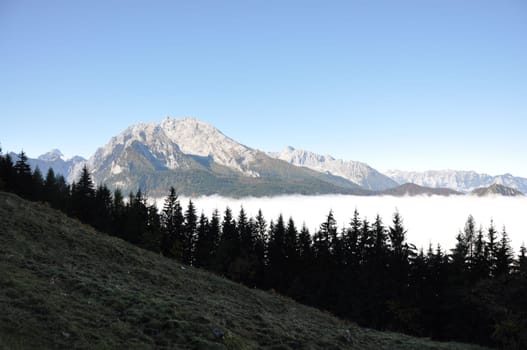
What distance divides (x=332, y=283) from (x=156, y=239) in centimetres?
3689

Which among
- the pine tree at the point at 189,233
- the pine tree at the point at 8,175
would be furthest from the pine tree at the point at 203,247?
the pine tree at the point at 8,175

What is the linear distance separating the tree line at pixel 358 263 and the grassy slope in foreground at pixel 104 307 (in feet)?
58.9

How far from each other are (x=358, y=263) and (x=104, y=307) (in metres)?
54.4

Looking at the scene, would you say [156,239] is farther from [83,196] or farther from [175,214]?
[83,196]

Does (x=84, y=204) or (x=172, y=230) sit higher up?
(x=84, y=204)

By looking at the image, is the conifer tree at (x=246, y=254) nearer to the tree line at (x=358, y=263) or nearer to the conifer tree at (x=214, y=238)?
the tree line at (x=358, y=263)

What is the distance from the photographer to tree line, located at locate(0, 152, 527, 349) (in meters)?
45.5

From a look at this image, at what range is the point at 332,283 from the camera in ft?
210

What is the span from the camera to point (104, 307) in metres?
18.2

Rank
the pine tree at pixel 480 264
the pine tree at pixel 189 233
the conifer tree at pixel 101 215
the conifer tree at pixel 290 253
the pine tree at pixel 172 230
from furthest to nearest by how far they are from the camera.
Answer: the pine tree at pixel 189 233
the pine tree at pixel 172 230
the conifer tree at pixel 101 215
the conifer tree at pixel 290 253
the pine tree at pixel 480 264

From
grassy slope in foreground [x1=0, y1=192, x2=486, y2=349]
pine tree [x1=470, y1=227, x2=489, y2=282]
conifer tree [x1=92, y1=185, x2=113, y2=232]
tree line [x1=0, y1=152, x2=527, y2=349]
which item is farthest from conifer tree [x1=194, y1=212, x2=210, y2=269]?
pine tree [x1=470, y1=227, x2=489, y2=282]

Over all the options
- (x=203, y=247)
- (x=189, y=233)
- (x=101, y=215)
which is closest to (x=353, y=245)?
(x=203, y=247)

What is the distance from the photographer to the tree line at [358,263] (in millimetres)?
45500

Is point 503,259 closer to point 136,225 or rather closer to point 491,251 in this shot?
point 491,251
